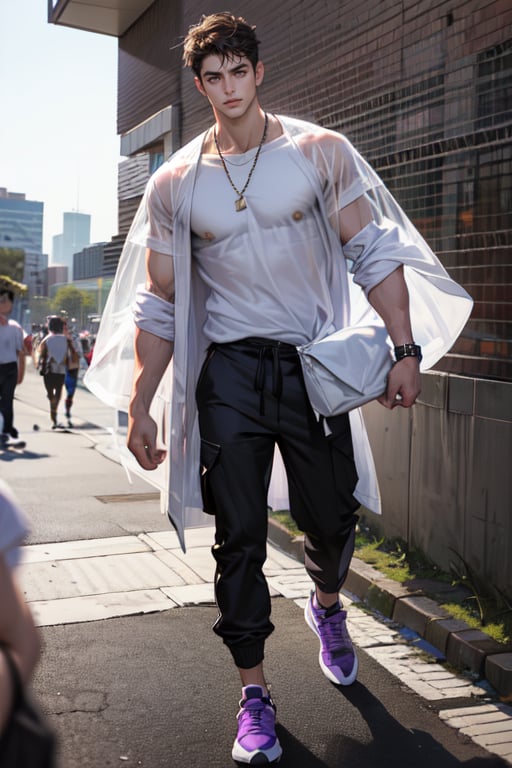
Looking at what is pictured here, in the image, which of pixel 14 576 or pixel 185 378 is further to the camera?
pixel 185 378

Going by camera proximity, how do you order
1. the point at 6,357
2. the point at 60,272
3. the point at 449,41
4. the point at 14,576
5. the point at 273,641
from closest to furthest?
the point at 14,576, the point at 273,641, the point at 449,41, the point at 6,357, the point at 60,272

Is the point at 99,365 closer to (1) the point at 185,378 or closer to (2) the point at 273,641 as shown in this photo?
(1) the point at 185,378

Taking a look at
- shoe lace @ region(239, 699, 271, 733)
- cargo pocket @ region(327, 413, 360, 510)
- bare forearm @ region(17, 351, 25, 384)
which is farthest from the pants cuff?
bare forearm @ region(17, 351, 25, 384)

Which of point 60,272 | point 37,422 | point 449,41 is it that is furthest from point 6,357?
point 60,272

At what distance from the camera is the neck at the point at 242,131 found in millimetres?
3666

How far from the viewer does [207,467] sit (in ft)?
11.8

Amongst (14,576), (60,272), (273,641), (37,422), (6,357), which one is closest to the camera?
(14,576)

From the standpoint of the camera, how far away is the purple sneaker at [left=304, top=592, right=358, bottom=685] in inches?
159

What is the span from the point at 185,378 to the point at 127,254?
679mm

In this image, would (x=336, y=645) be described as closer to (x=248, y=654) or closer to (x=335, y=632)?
(x=335, y=632)

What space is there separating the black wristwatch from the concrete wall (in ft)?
4.28

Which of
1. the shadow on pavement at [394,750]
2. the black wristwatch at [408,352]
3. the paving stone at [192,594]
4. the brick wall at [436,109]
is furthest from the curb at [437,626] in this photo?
the black wristwatch at [408,352]

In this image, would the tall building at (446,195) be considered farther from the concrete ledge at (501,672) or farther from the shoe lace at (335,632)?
the shoe lace at (335,632)

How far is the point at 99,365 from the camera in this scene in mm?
4305
